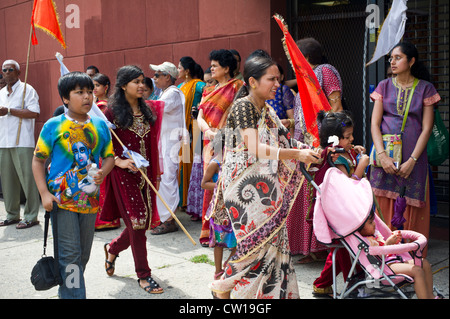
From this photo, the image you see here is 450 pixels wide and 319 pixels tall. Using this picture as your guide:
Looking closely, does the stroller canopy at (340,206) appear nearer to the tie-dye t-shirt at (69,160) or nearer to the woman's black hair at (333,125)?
the woman's black hair at (333,125)

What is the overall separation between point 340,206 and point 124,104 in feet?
→ 7.36

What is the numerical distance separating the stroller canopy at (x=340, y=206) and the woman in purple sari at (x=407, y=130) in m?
1.52

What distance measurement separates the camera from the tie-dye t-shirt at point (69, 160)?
12.7 feet

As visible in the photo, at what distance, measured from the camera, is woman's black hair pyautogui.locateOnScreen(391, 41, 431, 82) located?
16.7ft

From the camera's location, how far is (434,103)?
5094 millimetres

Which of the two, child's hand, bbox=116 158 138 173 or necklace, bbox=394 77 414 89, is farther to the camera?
necklace, bbox=394 77 414 89

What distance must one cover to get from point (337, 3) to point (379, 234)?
3.80 meters

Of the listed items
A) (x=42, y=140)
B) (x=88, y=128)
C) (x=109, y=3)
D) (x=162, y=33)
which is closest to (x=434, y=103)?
(x=88, y=128)

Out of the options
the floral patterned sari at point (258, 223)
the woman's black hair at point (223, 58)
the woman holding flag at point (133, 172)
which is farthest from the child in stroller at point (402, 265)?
the woman's black hair at point (223, 58)

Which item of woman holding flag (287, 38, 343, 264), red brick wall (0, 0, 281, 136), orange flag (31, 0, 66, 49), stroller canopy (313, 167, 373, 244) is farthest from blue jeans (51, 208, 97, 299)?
red brick wall (0, 0, 281, 136)

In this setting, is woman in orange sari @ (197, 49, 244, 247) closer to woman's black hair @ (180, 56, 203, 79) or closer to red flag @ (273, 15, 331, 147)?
red flag @ (273, 15, 331, 147)

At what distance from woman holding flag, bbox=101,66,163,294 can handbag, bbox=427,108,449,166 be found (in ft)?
8.91

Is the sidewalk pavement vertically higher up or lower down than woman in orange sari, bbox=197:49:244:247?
lower down

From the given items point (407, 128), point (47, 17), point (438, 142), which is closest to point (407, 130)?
point (407, 128)
